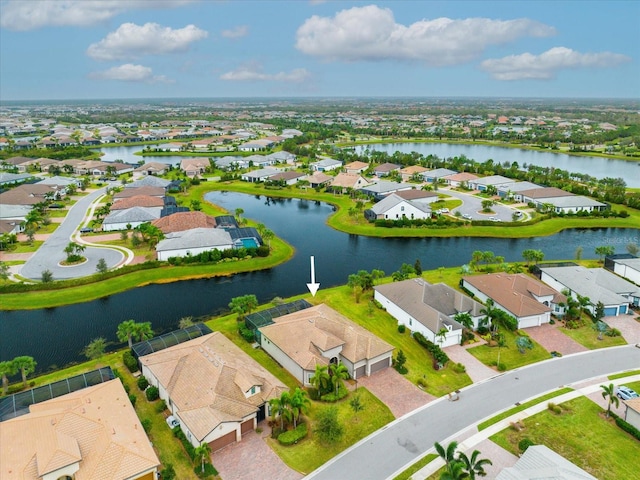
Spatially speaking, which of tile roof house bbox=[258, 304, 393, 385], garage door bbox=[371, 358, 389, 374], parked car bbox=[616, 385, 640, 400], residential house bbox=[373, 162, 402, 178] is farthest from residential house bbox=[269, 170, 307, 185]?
parked car bbox=[616, 385, 640, 400]

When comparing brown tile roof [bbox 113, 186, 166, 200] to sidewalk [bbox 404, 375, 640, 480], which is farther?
brown tile roof [bbox 113, 186, 166, 200]

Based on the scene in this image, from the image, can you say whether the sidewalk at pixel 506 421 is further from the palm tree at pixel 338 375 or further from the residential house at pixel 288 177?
the residential house at pixel 288 177

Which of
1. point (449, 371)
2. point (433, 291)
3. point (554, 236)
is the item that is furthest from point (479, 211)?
point (449, 371)

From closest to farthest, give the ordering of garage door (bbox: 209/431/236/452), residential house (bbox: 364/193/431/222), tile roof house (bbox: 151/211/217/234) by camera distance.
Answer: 1. garage door (bbox: 209/431/236/452)
2. tile roof house (bbox: 151/211/217/234)
3. residential house (bbox: 364/193/431/222)

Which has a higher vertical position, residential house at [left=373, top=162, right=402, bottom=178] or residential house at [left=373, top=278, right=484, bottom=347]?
residential house at [left=373, top=162, right=402, bottom=178]

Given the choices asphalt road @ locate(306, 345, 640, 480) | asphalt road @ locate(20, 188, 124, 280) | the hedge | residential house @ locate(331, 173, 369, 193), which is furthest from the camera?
residential house @ locate(331, 173, 369, 193)

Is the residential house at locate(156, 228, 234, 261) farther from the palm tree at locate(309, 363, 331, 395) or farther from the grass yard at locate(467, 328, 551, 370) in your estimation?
the grass yard at locate(467, 328, 551, 370)

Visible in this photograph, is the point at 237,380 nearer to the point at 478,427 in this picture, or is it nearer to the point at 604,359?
the point at 478,427

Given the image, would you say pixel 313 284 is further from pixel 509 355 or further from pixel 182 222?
pixel 182 222
